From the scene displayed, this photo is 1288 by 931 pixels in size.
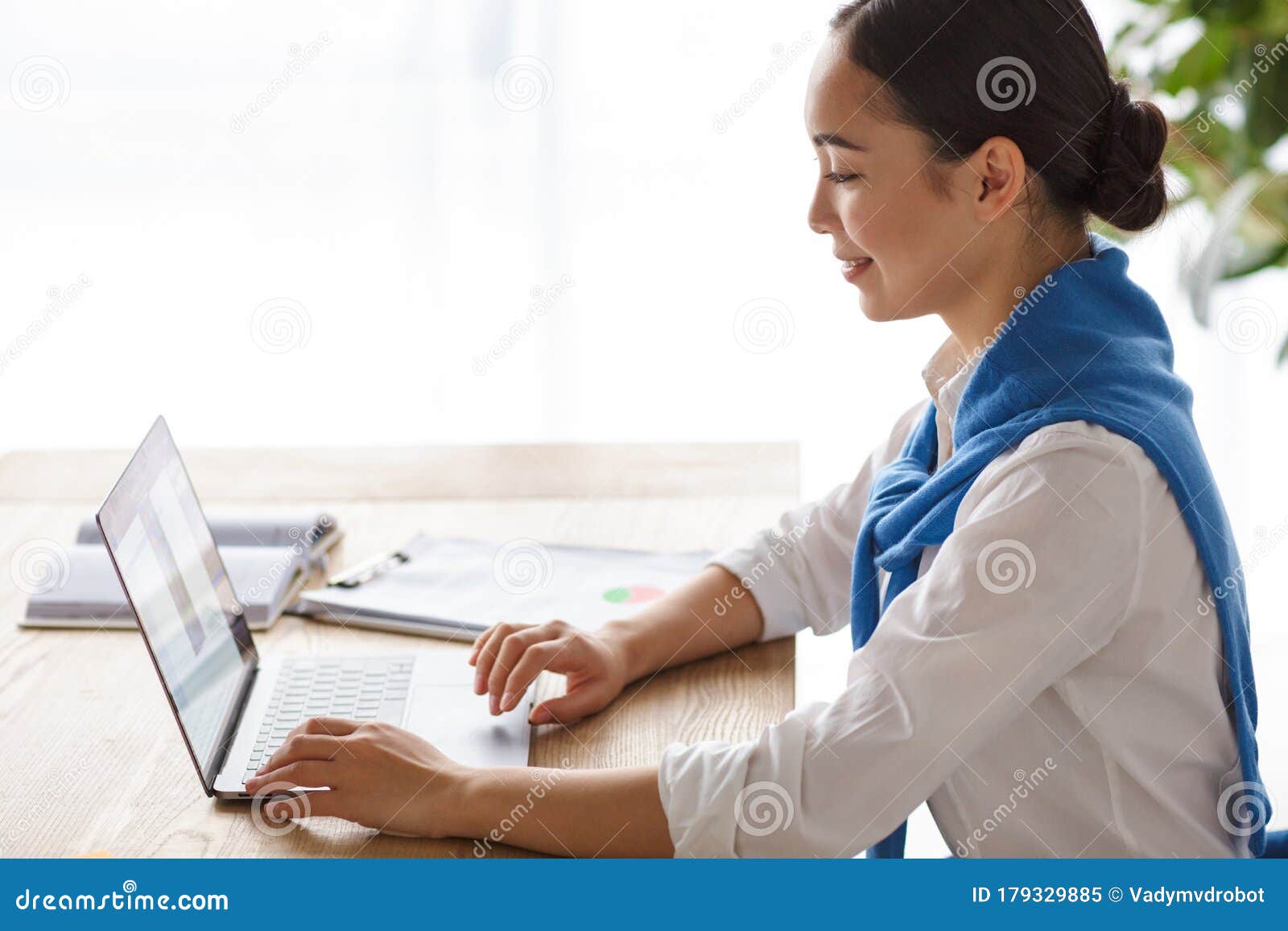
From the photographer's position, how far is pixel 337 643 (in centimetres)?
128

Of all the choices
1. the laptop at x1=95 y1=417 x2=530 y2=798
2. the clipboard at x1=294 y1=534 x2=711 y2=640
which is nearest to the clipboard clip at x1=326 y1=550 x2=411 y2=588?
the clipboard at x1=294 y1=534 x2=711 y2=640

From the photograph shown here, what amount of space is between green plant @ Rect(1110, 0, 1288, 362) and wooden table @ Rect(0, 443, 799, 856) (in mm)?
876

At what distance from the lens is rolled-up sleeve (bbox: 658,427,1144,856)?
865mm

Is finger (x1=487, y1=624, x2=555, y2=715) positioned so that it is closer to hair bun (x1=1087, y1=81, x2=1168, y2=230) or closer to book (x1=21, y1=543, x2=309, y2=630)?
book (x1=21, y1=543, x2=309, y2=630)

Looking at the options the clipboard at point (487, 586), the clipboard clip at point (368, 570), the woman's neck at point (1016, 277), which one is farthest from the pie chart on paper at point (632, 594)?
the woman's neck at point (1016, 277)

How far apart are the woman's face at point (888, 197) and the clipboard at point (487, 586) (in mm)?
454

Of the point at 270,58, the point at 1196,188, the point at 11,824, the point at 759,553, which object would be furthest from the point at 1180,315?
the point at 11,824

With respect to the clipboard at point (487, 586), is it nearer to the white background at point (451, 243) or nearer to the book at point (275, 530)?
the book at point (275, 530)

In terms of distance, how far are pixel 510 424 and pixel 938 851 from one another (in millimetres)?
1128

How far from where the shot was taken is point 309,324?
245 centimetres

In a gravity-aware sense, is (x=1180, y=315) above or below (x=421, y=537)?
above

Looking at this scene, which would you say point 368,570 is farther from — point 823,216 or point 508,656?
point 823,216

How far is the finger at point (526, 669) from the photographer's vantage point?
110cm
